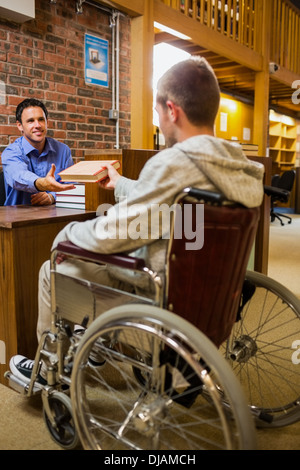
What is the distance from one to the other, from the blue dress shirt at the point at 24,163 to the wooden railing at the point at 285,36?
490 cm

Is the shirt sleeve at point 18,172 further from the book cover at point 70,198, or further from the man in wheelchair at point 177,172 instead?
the man in wheelchair at point 177,172

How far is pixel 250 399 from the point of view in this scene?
5.66ft

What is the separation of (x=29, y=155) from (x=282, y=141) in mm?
9066

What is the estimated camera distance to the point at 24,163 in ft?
8.30

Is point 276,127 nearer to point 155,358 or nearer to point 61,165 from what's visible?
point 61,165

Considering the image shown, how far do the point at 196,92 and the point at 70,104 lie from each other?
2.88 meters

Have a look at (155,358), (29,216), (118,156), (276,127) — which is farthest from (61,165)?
(276,127)

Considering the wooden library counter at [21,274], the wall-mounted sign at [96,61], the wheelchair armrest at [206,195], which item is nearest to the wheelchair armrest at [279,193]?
the wheelchair armrest at [206,195]

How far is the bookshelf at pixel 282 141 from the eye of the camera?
9930mm

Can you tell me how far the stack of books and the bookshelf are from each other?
8.45m

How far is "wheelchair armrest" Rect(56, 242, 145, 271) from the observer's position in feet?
3.55

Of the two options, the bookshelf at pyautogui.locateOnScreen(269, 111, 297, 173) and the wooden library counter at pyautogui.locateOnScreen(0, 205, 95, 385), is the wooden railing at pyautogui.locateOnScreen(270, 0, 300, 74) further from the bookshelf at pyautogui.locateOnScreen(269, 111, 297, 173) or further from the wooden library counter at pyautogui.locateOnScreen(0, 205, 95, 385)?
the wooden library counter at pyautogui.locateOnScreen(0, 205, 95, 385)

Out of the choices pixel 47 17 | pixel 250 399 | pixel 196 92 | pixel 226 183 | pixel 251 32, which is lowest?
pixel 250 399

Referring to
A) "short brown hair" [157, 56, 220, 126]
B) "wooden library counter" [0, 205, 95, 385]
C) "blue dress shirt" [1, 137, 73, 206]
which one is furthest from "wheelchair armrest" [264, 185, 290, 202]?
"blue dress shirt" [1, 137, 73, 206]
